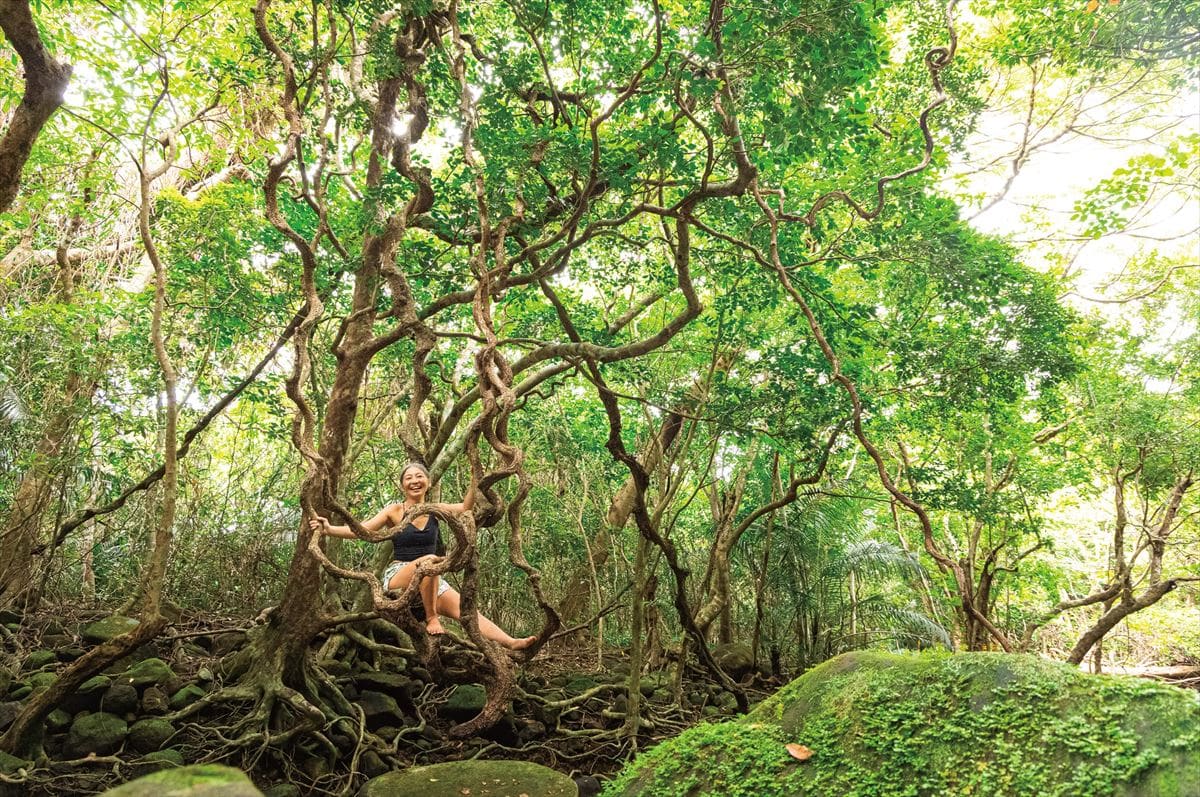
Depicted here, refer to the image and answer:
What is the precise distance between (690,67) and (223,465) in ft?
35.7

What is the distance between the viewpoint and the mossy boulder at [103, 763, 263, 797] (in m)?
1.31

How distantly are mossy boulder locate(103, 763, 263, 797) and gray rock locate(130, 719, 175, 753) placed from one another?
14.0ft

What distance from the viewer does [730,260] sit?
6.07m

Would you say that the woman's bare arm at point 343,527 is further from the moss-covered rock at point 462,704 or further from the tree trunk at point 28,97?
the moss-covered rock at point 462,704

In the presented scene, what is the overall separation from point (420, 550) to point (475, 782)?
1568 mm

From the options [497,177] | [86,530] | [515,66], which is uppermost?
[515,66]

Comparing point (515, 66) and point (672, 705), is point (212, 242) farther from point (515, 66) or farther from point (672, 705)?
point (672, 705)

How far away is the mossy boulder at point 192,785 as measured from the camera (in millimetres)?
1307

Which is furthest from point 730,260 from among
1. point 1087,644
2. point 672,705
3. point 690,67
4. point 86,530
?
point 86,530

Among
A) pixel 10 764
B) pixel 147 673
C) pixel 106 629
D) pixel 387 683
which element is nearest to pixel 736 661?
pixel 387 683

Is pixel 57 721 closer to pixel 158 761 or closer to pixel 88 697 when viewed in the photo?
pixel 88 697

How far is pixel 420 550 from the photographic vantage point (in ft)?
15.6

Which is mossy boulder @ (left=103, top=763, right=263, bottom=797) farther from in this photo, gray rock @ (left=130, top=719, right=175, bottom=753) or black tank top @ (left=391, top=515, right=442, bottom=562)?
gray rock @ (left=130, top=719, right=175, bottom=753)

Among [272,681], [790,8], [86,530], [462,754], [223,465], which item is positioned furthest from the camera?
[223,465]
